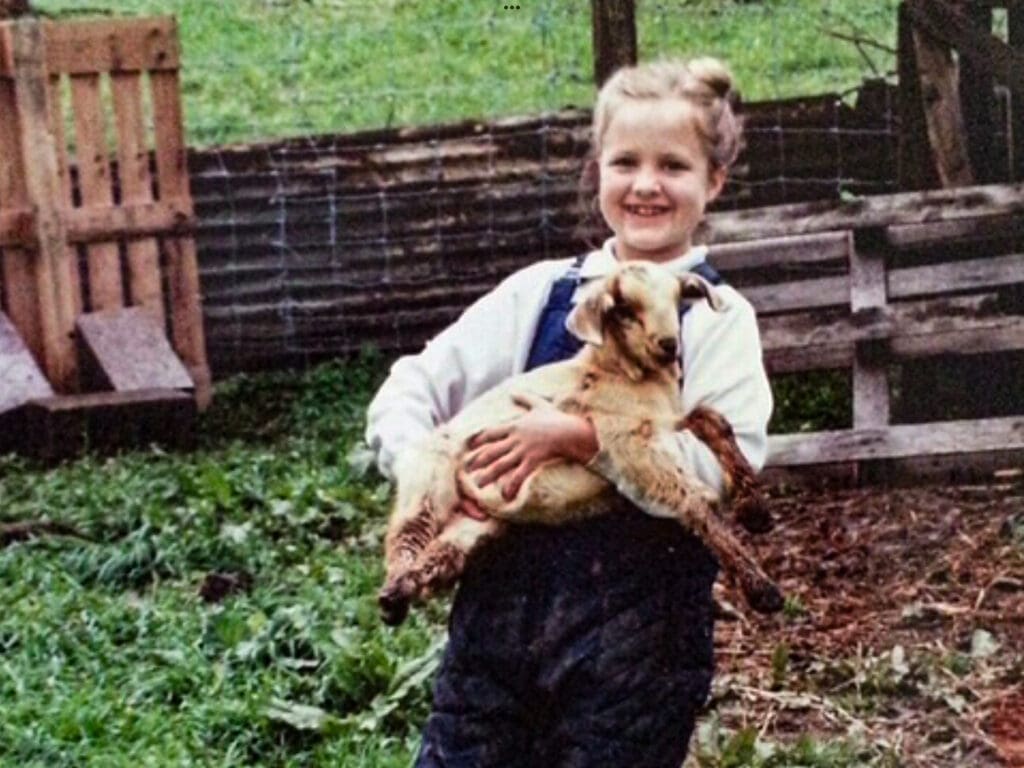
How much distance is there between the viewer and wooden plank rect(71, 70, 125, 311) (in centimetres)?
945

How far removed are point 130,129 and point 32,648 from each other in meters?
4.40

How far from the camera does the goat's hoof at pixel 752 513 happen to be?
280 centimetres

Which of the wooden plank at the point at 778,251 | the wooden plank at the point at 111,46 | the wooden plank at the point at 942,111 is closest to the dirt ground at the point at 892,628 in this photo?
the wooden plank at the point at 778,251

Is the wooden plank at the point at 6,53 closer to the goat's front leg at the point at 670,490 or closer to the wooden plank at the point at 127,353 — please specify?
the wooden plank at the point at 127,353

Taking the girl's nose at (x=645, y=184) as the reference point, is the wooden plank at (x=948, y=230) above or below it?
below

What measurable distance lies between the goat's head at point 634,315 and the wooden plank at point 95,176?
708 cm

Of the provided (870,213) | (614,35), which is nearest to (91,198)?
(614,35)

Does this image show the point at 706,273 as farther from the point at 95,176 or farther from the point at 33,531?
the point at 95,176

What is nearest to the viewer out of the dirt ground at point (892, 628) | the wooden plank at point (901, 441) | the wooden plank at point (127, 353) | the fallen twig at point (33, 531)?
the dirt ground at point (892, 628)

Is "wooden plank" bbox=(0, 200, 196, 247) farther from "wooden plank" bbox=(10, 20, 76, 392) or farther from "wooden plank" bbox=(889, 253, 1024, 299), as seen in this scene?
"wooden plank" bbox=(889, 253, 1024, 299)

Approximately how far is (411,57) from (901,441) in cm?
680

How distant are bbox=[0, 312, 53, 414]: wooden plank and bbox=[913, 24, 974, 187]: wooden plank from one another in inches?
160

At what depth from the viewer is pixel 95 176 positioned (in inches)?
376

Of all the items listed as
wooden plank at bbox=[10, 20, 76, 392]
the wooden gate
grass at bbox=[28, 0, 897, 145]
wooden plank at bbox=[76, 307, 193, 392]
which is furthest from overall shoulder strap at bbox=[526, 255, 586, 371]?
grass at bbox=[28, 0, 897, 145]
